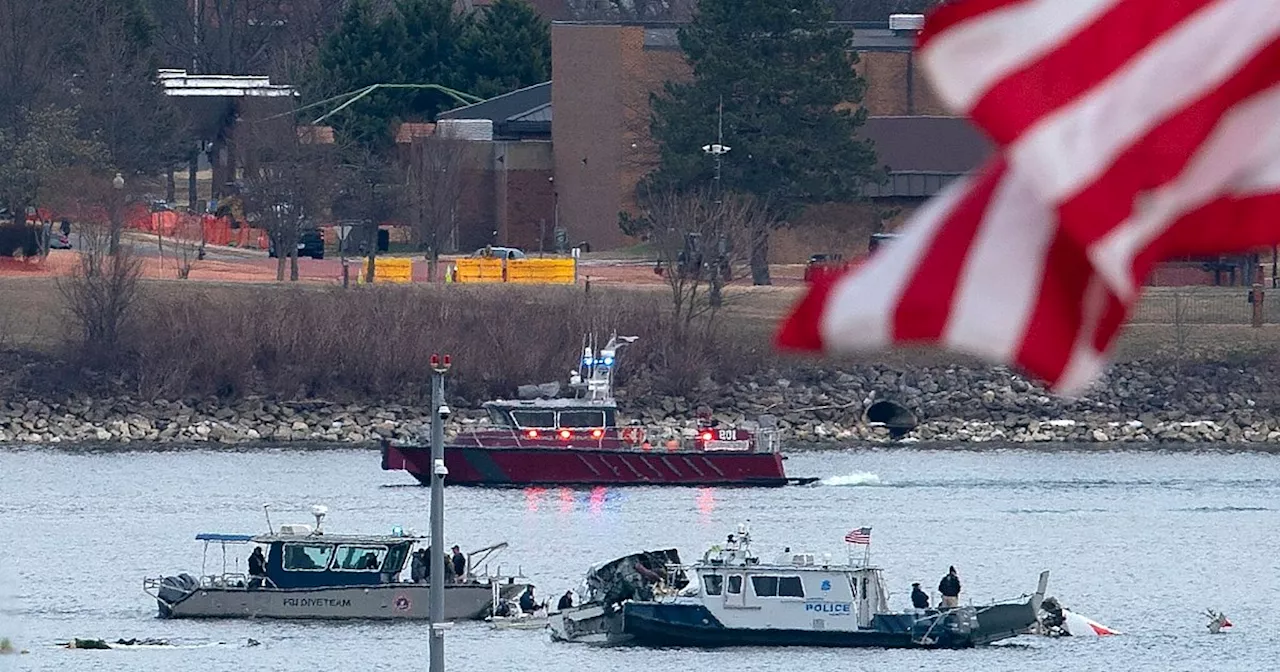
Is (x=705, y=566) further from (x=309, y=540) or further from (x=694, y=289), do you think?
(x=694, y=289)

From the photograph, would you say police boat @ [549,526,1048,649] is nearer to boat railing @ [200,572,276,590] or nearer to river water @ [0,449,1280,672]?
river water @ [0,449,1280,672]

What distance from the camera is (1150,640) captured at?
154ft

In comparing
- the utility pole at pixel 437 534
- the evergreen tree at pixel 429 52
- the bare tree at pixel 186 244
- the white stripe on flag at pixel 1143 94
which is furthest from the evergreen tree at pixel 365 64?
the white stripe on flag at pixel 1143 94

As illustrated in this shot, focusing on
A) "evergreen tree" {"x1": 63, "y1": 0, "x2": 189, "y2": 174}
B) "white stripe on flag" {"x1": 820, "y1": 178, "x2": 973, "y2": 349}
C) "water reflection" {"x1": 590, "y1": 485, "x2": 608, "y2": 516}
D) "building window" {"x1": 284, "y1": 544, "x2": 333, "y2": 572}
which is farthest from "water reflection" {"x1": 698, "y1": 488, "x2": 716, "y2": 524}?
"white stripe on flag" {"x1": 820, "y1": 178, "x2": 973, "y2": 349}

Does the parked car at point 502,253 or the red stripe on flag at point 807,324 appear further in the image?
the parked car at point 502,253

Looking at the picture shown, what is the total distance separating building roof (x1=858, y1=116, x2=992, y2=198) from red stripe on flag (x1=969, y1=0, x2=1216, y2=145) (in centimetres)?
8875

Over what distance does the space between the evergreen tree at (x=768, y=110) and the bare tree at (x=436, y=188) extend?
820 cm

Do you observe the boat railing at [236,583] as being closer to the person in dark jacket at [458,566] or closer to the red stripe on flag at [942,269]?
the person in dark jacket at [458,566]

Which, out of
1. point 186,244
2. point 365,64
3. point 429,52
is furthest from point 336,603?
point 429,52

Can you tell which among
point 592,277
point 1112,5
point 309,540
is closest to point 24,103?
point 592,277

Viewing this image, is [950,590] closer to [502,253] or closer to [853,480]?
[853,480]

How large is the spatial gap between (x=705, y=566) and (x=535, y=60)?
73.6 m

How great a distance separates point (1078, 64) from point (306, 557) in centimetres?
4461

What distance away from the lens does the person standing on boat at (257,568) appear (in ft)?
162
